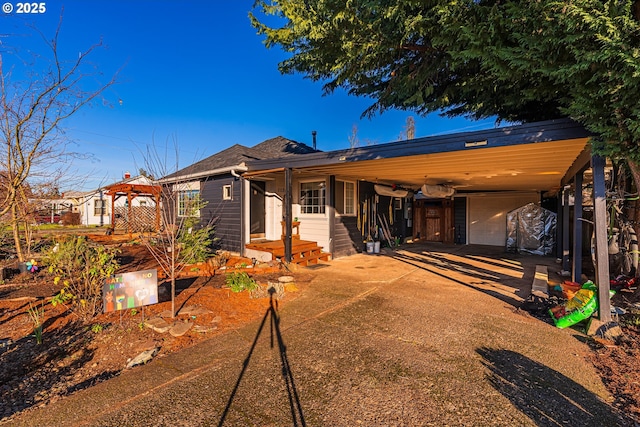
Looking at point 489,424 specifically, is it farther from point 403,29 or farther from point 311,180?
point 311,180

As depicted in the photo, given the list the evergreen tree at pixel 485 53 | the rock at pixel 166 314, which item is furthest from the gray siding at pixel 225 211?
the rock at pixel 166 314

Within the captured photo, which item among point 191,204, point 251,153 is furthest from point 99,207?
point 191,204

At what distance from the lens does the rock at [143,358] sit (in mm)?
2748

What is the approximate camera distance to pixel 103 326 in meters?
3.47

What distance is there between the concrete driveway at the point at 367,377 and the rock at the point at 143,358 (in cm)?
10

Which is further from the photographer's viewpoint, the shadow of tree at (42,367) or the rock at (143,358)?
the rock at (143,358)

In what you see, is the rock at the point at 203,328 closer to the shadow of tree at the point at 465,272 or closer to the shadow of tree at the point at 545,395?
the shadow of tree at the point at 545,395

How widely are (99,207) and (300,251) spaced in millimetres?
21002

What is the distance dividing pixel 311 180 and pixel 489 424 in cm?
725

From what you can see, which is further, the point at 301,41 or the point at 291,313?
the point at 301,41

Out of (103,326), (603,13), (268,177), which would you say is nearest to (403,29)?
(603,13)

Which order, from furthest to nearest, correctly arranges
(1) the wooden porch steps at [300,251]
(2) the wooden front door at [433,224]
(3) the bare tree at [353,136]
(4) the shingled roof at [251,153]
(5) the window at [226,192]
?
(3) the bare tree at [353,136]
(2) the wooden front door at [433,224]
(4) the shingled roof at [251,153]
(5) the window at [226,192]
(1) the wooden porch steps at [300,251]

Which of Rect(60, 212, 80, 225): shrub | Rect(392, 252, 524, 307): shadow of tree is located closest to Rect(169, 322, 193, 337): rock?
Rect(392, 252, 524, 307): shadow of tree

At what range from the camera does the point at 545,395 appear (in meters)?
2.29
